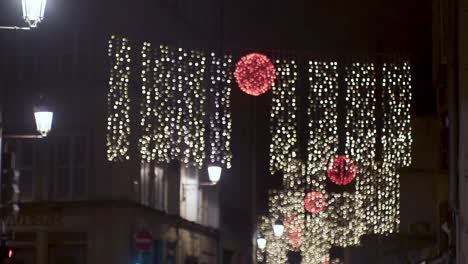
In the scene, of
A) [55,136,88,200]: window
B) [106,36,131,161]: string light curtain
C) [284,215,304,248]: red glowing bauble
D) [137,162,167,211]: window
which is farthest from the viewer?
[284,215,304,248]: red glowing bauble

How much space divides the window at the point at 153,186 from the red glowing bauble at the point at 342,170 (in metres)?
7.84

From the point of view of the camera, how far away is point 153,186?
49.6m

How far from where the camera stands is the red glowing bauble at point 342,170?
41.2 m

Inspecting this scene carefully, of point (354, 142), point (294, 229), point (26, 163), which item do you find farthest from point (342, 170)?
point (294, 229)

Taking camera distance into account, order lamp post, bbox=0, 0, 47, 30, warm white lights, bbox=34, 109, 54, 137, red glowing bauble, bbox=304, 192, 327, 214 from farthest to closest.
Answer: red glowing bauble, bbox=304, 192, 327, 214 → warm white lights, bbox=34, 109, 54, 137 → lamp post, bbox=0, 0, 47, 30

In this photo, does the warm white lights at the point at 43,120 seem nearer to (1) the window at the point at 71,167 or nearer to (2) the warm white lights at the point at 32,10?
(2) the warm white lights at the point at 32,10

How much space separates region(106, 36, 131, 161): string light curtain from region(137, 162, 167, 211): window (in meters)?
2.90

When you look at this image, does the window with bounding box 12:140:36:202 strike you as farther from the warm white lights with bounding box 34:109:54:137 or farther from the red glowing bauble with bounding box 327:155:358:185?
the warm white lights with bounding box 34:109:54:137

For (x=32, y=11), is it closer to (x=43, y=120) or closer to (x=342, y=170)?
(x=43, y=120)

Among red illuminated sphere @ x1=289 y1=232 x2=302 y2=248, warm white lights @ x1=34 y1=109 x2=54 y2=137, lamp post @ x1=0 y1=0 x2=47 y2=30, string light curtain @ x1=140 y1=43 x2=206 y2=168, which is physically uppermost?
string light curtain @ x1=140 y1=43 x2=206 y2=168

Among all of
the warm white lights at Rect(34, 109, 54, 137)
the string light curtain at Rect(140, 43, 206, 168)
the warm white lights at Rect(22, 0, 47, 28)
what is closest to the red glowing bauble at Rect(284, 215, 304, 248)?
the string light curtain at Rect(140, 43, 206, 168)

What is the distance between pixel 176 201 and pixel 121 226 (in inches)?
400

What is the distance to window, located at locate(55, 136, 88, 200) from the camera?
44250mm

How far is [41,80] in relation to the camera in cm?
4409
